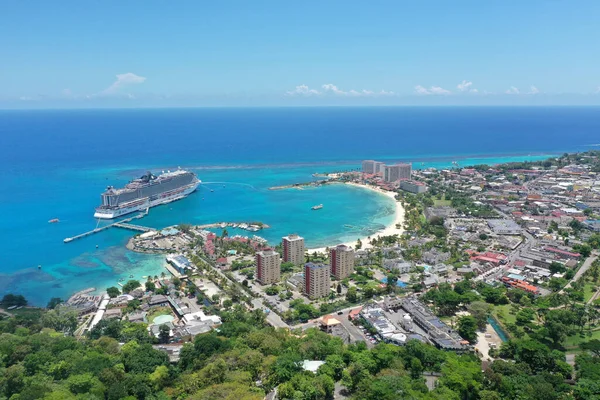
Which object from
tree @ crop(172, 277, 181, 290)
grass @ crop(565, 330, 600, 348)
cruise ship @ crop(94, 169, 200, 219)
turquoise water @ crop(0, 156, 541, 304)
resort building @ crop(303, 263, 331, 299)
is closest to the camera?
grass @ crop(565, 330, 600, 348)

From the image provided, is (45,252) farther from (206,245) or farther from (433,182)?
(433,182)

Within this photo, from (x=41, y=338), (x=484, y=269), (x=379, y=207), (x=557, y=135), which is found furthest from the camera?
(x=557, y=135)

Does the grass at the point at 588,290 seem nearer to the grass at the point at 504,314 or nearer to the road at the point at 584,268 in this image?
the road at the point at 584,268

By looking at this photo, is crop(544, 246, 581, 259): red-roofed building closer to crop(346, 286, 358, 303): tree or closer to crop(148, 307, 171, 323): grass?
crop(346, 286, 358, 303): tree

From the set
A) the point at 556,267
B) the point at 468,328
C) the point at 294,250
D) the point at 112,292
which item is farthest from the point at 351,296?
the point at 556,267

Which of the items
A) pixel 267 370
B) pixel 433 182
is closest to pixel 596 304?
pixel 267 370

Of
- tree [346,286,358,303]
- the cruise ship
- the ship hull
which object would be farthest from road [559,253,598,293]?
the cruise ship

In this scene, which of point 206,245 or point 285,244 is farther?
point 206,245
